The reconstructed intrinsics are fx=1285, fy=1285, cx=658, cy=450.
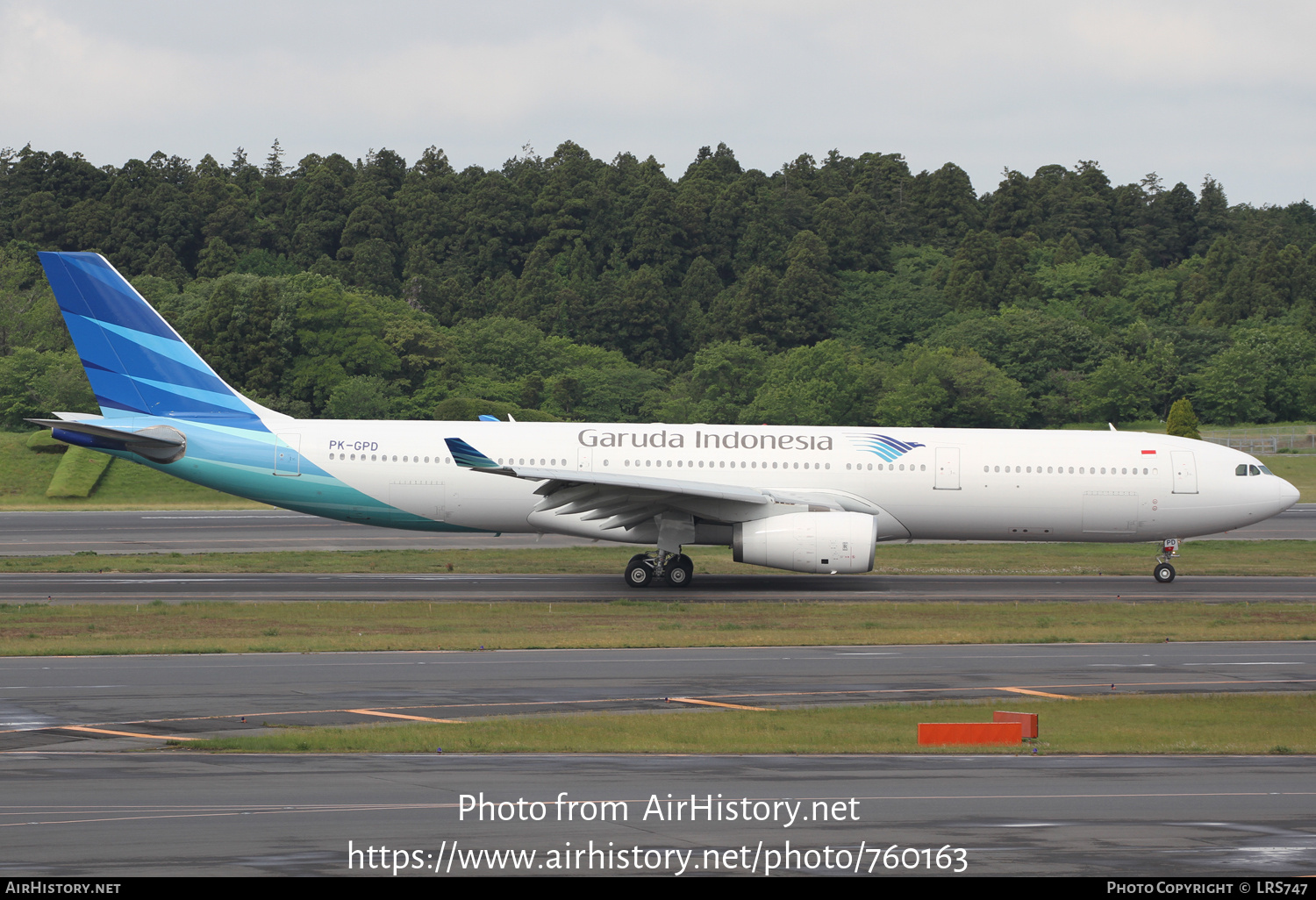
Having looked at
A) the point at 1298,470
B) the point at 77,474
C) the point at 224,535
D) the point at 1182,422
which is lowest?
the point at 224,535

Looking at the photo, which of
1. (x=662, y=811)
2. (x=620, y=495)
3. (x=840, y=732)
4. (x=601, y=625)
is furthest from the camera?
(x=620, y=495)

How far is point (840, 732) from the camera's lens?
15.4m

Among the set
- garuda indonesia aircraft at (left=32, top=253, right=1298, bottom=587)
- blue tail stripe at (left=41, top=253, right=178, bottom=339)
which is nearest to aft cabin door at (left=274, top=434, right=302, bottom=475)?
garuda indonesia aircraft at (left=32, top=253, right=1298, bottom=587)

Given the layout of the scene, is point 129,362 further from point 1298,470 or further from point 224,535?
point 1298,470

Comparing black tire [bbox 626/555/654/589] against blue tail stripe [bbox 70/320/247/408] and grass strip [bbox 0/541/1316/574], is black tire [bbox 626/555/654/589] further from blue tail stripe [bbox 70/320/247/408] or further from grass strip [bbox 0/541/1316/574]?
blue tail stripe [bbox 70/320/247/408]

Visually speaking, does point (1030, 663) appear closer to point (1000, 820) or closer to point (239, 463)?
point (1000, 820)

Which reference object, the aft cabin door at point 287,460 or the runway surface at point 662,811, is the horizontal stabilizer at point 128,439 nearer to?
the aft cabin door at point 287,460

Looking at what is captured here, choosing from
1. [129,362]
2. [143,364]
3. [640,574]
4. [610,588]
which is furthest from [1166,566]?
[129,362]

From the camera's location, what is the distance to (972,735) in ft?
48.7

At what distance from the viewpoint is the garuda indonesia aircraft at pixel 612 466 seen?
101 ft

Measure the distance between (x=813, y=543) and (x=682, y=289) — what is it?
82051 millimetres

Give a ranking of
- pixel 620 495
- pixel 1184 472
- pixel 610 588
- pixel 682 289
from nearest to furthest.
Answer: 1. pixel 620 495
2. pixel 610 588
3. pixel 1184 472
4. pixel 682 289

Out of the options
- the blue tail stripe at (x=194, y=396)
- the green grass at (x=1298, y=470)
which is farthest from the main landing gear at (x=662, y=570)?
the green grass at (x=1298, y=470)
